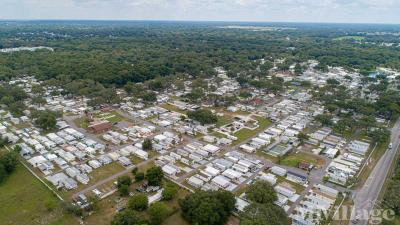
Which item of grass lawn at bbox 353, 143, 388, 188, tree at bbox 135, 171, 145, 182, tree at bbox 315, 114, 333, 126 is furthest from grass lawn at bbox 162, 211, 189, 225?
tree at bbox 315, 114, 333, 126

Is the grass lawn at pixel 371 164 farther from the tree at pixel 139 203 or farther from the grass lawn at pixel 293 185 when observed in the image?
the tree at pixel 139 203

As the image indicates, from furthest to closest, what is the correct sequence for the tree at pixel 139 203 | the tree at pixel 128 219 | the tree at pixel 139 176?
the tree at pixel 139 176
the tree at pixel 139 203
the tree at pixel 128 219

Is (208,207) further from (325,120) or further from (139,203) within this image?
(325,120)

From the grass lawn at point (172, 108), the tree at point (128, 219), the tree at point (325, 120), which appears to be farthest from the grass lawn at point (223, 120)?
the tree at point (128, 219)

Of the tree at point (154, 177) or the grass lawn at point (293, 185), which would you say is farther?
the grass lawn at point (293, 185)

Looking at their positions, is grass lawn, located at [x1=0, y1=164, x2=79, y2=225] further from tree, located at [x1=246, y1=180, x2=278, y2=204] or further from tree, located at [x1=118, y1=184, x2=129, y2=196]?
tree, located at [x1=246, y1=180, x2=278, y2=204]

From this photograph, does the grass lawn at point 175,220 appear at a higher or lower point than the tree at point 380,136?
lower

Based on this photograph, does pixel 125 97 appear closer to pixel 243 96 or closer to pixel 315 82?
pixel 243 96
